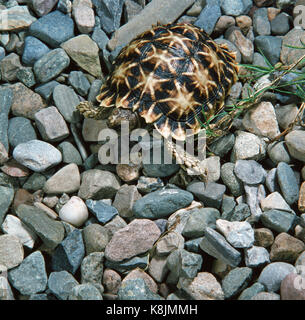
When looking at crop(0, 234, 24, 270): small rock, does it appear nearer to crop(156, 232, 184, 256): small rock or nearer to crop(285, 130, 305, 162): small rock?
crop(156, 232, 184, 256): small rock

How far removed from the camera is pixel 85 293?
1843mm

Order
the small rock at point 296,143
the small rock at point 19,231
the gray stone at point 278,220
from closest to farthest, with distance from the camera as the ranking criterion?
the gray stone at point 278,220, the small rock at point 19,231, the small rock at point 296,143

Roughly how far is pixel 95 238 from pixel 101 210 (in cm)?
21

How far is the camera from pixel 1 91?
257 cm

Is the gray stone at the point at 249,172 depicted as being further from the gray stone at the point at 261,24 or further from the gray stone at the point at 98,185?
the gray stone at the point at 261,24

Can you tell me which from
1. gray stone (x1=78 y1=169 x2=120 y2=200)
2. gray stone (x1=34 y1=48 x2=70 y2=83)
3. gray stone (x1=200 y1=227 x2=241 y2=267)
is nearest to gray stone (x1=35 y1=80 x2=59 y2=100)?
gray stone (x1=34 y1=48 x2=70 y2=83)

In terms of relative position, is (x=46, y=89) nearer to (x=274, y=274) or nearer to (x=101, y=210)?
(x=101, y=210)

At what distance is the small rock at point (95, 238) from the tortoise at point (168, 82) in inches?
30.2

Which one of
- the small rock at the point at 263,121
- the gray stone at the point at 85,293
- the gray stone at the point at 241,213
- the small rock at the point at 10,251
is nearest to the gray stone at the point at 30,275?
the small rock at the point at 10,251

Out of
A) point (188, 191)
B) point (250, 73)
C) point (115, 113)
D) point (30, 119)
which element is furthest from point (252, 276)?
point (30, 119)

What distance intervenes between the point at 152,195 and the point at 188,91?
76 centimetres

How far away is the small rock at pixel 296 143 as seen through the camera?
226 centimetres

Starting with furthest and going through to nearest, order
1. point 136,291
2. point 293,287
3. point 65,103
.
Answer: point 65,103 → point 136,291 → point 293,287

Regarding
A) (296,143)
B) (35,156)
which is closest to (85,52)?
(35,156)
